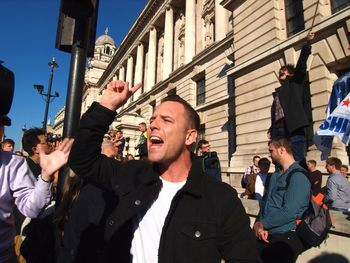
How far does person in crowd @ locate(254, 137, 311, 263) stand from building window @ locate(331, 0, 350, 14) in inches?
361

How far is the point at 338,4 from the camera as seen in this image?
391 inches

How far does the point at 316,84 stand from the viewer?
9961 millimetres

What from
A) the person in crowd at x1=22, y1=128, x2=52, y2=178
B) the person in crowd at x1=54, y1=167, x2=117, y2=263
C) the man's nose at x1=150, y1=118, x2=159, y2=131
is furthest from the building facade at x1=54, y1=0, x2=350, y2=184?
the person in crowd at x1=22, y1=128, x2=52, y2=178

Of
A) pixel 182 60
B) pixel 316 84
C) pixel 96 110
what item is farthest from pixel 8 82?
pixel 182 60

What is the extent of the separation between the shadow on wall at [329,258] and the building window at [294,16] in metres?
9.53

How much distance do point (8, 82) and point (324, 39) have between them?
10.7 meters

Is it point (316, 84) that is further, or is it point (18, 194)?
point (316, 84)

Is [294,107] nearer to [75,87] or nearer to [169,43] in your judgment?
[75,87]

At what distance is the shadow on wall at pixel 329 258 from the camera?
3.95 metres

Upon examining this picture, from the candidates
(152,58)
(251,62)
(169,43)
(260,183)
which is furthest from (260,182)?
(152,58)

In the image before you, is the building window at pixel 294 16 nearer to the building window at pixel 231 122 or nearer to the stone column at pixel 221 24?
the building window at pixel 231 122

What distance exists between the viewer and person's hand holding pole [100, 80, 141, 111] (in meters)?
2.06

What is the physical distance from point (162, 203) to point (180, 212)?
0.18m

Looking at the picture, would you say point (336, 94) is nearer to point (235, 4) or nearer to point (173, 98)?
point (173, 98)
